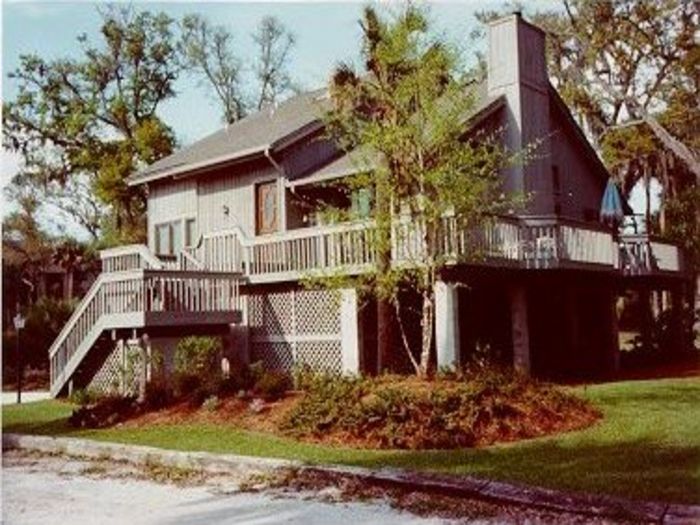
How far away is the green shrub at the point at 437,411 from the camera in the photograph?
9367 mm

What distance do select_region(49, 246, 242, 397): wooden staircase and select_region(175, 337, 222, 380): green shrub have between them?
111cm

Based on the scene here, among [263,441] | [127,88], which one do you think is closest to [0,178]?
Result: [263,441]

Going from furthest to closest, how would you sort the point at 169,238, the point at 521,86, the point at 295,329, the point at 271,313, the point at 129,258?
the point at 169,238, the point at 521,86, the point at 129,258, the point at 271,313, the point at 295,329

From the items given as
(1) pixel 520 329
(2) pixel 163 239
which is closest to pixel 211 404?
(1) pixel 520 329

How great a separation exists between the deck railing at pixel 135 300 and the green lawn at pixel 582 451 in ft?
8.56

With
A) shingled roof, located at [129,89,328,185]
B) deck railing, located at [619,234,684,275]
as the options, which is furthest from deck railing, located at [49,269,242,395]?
deck railing, located at [619,234,684,275]

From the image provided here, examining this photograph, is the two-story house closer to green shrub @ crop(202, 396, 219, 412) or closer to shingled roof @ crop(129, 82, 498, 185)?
shingled roof @ crop(129, 82, 498, 185)

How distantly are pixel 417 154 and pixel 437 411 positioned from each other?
4.21m

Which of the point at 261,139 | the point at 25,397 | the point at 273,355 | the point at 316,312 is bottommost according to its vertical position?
the point at 25,397

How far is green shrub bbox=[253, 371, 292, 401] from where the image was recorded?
12219mm

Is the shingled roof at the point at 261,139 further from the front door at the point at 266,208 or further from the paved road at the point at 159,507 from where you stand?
the paved road at the point at 159,507

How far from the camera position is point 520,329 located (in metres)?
15.4

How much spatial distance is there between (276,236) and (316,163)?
12.9 feet

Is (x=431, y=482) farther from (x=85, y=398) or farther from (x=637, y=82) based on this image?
(x=637, y=82)
